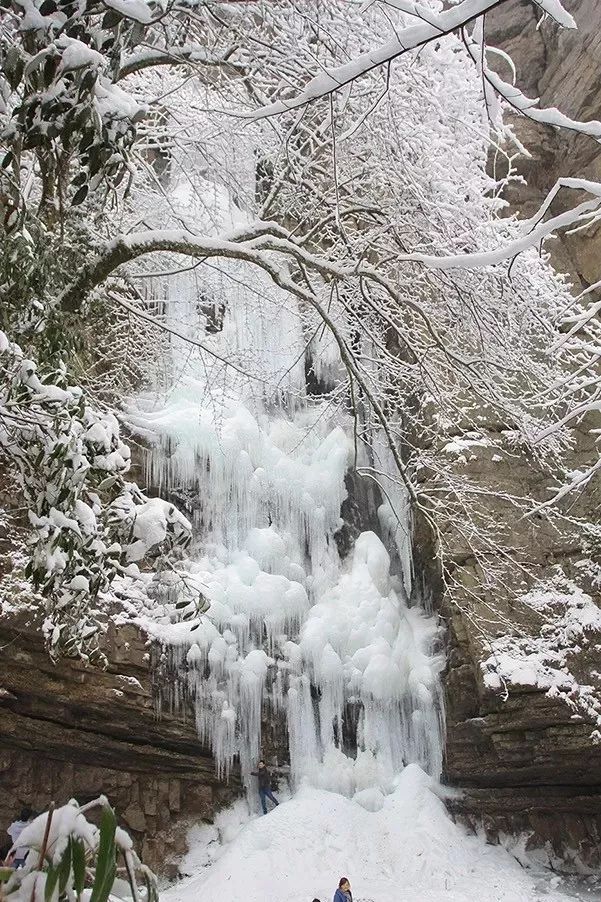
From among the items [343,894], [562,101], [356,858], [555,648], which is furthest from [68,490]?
[562,101]

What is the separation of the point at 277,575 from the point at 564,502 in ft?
11.3

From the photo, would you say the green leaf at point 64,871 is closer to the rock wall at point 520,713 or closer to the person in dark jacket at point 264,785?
the rock wall at point 520,713

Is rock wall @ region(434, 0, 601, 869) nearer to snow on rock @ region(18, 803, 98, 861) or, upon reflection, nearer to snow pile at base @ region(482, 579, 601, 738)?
snow pile at base @ region(482, 579, 601, 738)

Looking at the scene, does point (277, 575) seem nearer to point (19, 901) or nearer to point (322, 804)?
point (322, 804)

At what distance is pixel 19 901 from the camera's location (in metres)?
1.42

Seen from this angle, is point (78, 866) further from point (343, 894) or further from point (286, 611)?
point (286, 611)

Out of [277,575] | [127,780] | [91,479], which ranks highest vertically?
[277,575]

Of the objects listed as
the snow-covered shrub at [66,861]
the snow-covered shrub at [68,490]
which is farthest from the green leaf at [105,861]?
the snow-covered shrub at [68,490]

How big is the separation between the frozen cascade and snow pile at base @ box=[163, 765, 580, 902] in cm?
32

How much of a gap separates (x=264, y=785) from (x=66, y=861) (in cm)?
771

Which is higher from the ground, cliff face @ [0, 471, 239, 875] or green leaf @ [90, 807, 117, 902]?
cliff face @ [0, 471, 239, 875]

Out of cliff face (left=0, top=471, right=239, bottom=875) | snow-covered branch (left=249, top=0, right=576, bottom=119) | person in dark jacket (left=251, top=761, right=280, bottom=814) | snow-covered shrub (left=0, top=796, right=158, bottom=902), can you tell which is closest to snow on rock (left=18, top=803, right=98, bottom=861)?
snow-covered shrub (left=0, top=796, right=158, bottom=902)

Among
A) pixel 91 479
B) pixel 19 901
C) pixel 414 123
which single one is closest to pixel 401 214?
pixel 414 123

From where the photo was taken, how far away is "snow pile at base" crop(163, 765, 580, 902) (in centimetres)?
759
